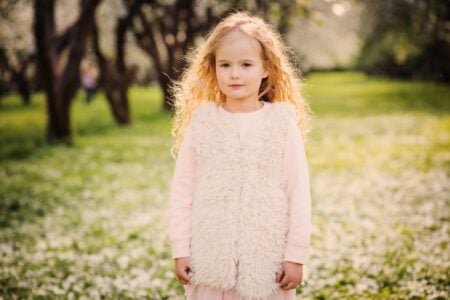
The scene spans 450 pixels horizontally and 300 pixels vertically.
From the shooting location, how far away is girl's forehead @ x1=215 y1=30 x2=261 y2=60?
2926mm

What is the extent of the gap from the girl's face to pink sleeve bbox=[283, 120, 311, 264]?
363mm

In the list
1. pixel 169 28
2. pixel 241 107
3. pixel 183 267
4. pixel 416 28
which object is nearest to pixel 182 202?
pixel 183 267

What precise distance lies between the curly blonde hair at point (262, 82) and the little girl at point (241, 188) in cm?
1

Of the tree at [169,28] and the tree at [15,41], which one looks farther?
the tree at [15,41]

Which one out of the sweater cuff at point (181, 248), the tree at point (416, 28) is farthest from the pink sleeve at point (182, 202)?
the tree at point (416, 28)

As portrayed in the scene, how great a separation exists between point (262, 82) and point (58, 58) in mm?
12471

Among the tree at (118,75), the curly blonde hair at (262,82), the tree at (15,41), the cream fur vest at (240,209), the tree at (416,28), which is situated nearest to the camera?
the cream fur vest at (240,209)

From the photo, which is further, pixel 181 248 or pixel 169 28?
pixel 169 28

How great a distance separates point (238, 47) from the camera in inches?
115

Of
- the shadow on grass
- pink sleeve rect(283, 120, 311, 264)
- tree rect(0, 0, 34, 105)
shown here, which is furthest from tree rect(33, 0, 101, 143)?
pink sleeve rect(283, 120, 311, 264)

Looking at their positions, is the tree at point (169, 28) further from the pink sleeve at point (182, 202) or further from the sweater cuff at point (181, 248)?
the sweater cuff at point (181, 248)

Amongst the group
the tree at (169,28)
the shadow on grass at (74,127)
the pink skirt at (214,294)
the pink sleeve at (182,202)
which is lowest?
the shadow on grass at (74,127)

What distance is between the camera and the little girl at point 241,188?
2.82 meters

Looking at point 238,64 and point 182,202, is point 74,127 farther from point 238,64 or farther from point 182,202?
point 238,64
